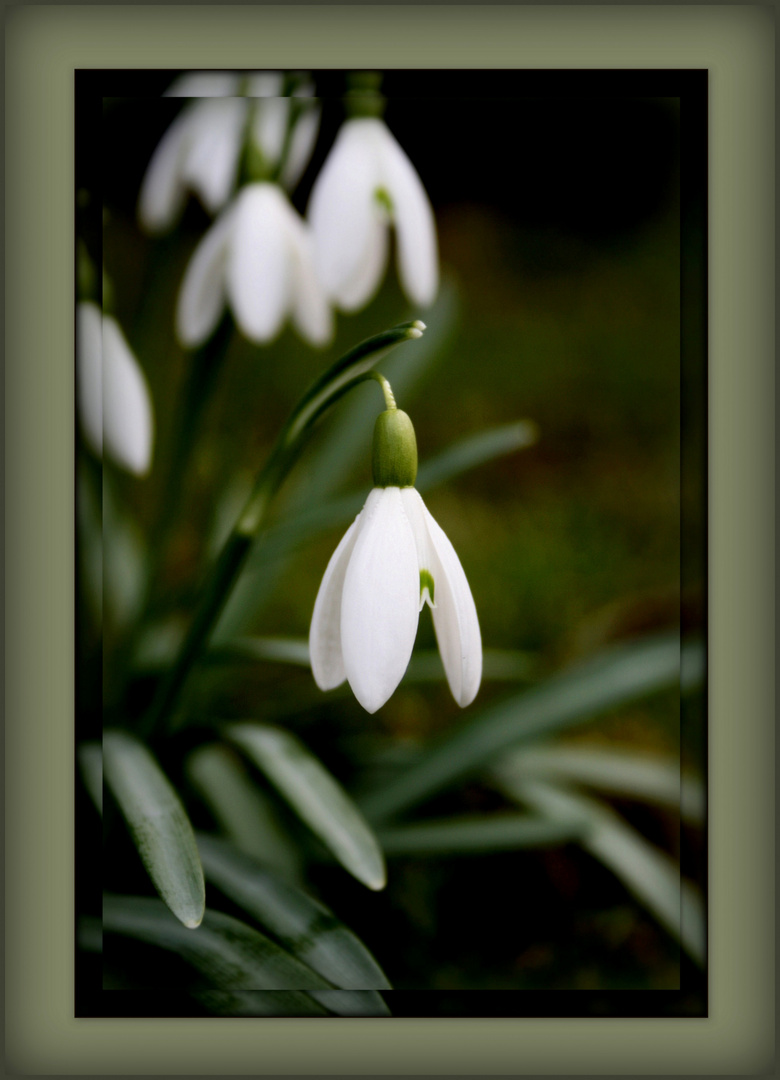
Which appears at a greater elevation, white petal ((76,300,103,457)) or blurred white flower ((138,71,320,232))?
blurred white flower ((138,71,320,232))

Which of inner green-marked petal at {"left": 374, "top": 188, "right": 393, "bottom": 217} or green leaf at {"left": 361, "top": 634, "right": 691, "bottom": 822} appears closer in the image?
inner green-marked petal at {"left": 374, "top": 188, "right": 393, "bottom": 217}

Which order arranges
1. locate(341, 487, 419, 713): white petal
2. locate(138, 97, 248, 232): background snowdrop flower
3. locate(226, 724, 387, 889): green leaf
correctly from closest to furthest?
locate(341, 487, 419, 713): white petal
locate(226, 724, 387, 889): green leaf
locate(138, 97, 248, 232): background snowdrop flower

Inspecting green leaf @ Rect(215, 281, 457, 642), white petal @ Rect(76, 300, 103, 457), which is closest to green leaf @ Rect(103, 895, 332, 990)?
green leaf @ Rect(215, 281, 457, 642)

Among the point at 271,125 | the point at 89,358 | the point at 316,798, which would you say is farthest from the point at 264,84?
the point at 316,798

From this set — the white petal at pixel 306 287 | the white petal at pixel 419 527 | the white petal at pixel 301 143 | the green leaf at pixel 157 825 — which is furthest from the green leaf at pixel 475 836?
the white petal at pixel 301 143

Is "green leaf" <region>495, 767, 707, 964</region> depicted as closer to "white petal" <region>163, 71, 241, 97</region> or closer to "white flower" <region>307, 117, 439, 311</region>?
"white flower" <region>307, 117, 439, 311</region>

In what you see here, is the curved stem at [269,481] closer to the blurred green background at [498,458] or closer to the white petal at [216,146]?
the blurred green background at [498,458]

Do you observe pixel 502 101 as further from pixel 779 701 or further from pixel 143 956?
pixel 143 956

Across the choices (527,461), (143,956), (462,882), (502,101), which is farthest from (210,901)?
(502,101)
